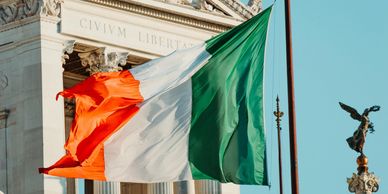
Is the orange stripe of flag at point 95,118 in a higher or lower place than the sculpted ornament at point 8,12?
lower

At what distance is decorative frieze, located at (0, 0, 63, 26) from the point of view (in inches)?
2840

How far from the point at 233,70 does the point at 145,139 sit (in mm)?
3205

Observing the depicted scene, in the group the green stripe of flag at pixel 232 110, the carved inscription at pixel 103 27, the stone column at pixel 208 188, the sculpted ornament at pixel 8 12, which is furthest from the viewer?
the stone column at pixel 208 188

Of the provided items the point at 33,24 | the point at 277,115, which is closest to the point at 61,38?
the point at 33,24

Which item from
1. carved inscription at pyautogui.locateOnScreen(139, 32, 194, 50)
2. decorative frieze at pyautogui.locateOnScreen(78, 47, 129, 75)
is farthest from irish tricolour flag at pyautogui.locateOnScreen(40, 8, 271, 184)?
carved inscription at pyautogui.locateOnScreen(139, 32, 194, 50)

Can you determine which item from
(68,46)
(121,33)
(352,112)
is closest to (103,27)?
(121,33)

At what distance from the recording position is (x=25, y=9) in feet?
237

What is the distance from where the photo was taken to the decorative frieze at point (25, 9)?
72.1m

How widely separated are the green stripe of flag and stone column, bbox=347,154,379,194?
4408 millimetres

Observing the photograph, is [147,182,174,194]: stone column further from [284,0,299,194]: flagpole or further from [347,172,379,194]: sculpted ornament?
[284,0,299,194]: flagpole

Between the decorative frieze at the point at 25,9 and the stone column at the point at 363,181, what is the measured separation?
815 inches

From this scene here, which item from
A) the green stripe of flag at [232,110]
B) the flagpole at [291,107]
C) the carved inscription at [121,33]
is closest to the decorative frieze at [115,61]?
the carved inscription at [121,33]

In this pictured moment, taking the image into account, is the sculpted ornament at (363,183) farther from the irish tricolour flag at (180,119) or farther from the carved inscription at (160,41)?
the carved inscription at (160,41)

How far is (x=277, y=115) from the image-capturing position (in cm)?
8650
